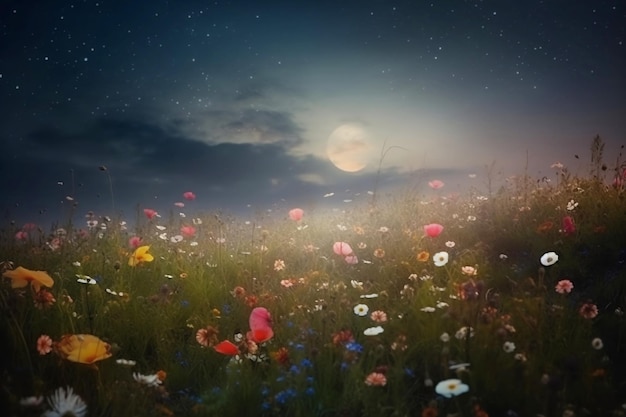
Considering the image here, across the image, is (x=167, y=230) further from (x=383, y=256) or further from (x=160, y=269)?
(x=383, y=256)

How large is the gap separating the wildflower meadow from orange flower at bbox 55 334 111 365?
1 cm

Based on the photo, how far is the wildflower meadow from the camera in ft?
9.39

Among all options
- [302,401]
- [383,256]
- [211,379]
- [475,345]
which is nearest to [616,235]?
[383,256]

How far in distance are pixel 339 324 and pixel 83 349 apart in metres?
1.86

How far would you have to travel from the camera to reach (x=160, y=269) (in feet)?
17.9

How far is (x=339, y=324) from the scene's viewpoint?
382 cm

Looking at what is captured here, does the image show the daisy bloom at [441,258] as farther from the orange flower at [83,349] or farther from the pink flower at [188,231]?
the pink flower at [188,231]

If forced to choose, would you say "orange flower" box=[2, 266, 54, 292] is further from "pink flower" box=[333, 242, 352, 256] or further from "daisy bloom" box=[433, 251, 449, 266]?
"daisy bloom" box=[433, 251, 449, 266]

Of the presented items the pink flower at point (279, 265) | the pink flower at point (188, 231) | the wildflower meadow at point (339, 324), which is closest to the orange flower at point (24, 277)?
the wildflower meadow at point (339, 324)

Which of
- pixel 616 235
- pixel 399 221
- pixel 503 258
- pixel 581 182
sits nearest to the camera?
pixel 616 235

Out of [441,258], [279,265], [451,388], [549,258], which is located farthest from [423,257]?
[451,388]

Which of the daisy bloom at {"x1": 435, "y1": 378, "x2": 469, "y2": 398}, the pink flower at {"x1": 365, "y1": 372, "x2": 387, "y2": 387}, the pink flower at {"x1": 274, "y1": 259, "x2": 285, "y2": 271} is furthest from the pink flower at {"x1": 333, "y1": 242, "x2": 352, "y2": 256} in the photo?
the daisy bloom at {"x1": 435, "y1": 378, "x2": 469, "y2": 398}

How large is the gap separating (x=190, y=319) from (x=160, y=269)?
1519mm

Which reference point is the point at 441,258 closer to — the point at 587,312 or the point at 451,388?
the point at 587,312
